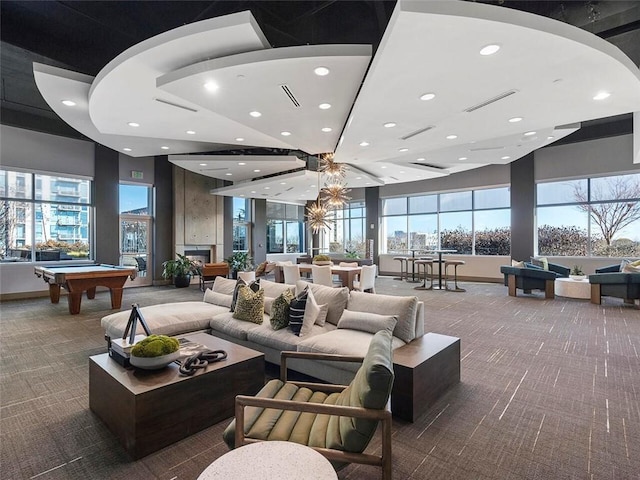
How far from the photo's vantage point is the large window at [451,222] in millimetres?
10781

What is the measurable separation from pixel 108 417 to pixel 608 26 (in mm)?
7423

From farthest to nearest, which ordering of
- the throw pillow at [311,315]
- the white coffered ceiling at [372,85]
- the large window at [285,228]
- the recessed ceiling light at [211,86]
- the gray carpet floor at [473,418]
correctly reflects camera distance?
1. the large window at [285,228]
2. the recessed ceiling light at [211,86]
3. the throw pillow at [311,315]
4. the white coffered ceiling at [372,85]
5. the gray carpet floor at [473,418]

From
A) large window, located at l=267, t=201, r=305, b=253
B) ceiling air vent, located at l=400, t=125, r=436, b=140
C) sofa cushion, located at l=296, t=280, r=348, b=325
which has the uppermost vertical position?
ceiling air vent, located at l=400, t=125, r=436, b=140

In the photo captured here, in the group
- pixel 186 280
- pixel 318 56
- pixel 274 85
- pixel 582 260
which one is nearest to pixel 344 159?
pixel 274 85

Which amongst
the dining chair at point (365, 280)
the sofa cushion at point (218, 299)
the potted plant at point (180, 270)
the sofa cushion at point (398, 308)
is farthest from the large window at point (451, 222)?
the sofa cushion at point (218, 299)

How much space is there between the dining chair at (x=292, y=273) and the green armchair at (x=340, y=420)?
574 centimetres

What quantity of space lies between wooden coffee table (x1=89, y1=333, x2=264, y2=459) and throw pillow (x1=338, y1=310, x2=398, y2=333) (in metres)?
0.94

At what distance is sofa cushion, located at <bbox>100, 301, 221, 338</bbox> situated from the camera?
11.8 feet

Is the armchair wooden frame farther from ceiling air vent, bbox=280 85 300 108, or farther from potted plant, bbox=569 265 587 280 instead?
potted plant, bbox=569 265 587 280

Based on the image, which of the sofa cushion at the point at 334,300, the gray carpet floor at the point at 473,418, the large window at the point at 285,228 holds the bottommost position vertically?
the gray carpet floor at the point at 473,418

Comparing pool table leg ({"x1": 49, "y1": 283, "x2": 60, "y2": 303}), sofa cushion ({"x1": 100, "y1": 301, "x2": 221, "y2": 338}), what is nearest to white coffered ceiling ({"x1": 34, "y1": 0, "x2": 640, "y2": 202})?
sofa cushion ({"x1": 100, "y1": 301, "x2": 221, "y2": 338})

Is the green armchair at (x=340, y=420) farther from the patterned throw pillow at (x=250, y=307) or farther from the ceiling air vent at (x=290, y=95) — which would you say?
the ceiling air vent at (x=290, y=95)

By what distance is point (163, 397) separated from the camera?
2.18 metres

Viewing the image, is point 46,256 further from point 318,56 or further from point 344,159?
point 318,56
